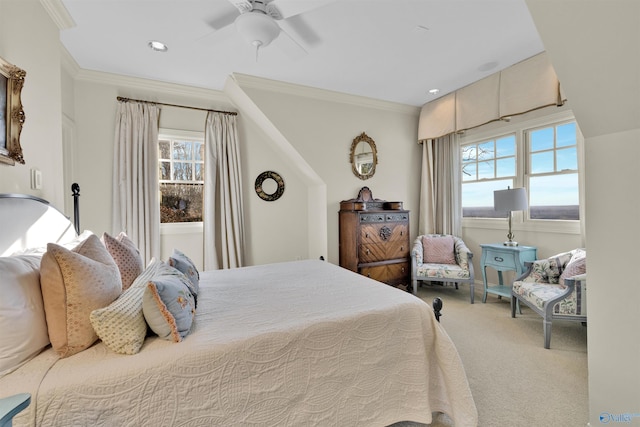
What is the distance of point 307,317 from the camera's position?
1.52 metres

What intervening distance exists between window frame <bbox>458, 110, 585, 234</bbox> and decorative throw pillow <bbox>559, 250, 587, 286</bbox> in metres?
0.50

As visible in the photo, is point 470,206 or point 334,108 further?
point 470,206

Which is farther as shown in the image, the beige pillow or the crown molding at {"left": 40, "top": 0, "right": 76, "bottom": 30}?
the crown molding at {"left": 40, "top": 0, "right": 76, "bottom": 30}

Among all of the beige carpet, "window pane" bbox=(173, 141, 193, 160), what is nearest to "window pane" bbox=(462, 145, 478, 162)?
the beige carpet

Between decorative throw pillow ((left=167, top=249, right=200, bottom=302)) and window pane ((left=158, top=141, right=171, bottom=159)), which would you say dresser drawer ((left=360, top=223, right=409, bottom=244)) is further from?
window pane ((left=158, top=141, right=171, bottom=159))

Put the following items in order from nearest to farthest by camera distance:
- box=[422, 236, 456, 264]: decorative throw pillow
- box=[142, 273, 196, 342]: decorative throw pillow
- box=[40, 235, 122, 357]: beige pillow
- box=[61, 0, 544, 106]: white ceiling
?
box=[40, 235, 122, 357]: beige pillow, box=[142, 273, 196, 342]: decorative throw pillow, box=[61, 0, 544, 106]: white ceiling, box=[422, 236, 456, 264]: decorative throw pillow

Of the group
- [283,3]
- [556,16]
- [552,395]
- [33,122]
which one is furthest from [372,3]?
[552,395]

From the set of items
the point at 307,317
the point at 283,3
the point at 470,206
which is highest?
the point at 283,3

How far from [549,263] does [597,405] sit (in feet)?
5.69

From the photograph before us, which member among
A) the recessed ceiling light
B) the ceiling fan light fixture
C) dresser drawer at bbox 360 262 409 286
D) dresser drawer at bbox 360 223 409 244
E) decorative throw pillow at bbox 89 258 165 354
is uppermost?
the recessed ceiling light

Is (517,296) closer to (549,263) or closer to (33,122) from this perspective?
(549,263)

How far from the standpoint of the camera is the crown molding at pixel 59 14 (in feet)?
6.72

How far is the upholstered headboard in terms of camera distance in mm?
1455

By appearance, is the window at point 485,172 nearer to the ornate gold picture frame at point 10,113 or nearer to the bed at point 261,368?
the bed at point 261,368
